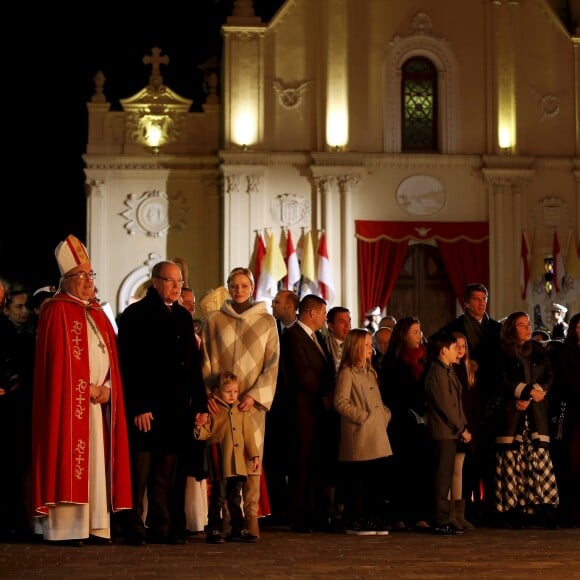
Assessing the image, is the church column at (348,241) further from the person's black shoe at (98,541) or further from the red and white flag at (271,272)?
the person's black shoe at (98,541)

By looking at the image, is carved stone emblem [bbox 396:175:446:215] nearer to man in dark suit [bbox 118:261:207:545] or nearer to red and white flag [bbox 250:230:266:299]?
red and white flag [bbox 250:230:266:299]

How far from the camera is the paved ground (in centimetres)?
816

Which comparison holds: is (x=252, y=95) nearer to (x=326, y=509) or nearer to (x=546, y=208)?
(x=546, y=208)

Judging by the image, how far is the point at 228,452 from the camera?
1006cm

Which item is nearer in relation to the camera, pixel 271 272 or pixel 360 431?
pixel 360 431

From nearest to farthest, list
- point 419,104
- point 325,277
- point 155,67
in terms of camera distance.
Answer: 1. point 325,277
2. point 155,67
3. point 419,104

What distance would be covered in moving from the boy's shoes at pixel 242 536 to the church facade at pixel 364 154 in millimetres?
15774

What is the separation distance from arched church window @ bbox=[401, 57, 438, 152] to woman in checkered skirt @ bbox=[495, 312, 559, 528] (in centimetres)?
1525

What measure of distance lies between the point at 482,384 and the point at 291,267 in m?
13.5

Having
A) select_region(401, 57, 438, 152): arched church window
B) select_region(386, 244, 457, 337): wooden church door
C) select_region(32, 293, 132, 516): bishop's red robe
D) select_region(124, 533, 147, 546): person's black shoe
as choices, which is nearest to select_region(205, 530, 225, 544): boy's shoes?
select_region(124, 533, 147, 546): person's black shoe

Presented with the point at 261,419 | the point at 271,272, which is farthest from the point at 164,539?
the point at 271,272

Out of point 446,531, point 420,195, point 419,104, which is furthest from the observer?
point 419,104

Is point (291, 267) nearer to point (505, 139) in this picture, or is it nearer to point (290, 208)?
point (290, 208)

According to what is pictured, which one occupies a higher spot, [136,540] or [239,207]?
[239,207]
